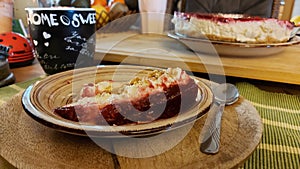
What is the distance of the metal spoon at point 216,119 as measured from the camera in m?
0.28

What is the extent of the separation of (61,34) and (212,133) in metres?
0.39

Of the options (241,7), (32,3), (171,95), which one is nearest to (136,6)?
(32,3)

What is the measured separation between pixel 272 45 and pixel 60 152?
24.0 inches

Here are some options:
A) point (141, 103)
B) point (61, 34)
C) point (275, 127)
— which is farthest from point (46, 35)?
point (275, 127)

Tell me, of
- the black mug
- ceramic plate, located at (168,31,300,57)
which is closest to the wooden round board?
the black mug

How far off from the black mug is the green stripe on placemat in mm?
360

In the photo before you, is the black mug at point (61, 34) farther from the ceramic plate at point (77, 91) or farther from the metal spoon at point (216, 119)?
the metal spoon at point (216, 119)

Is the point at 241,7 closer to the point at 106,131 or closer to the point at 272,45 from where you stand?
the point at 272,45

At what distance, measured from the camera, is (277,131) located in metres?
0.38

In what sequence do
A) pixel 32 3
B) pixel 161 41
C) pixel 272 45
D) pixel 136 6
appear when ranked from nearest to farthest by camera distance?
pixel 272 45, pixel 32 3, pixel 161 41, pixel 136 6

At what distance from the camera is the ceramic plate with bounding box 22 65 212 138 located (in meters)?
0.26

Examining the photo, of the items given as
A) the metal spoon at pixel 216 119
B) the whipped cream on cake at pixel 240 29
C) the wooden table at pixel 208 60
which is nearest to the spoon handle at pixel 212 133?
the metal spoon at pixel 216 119

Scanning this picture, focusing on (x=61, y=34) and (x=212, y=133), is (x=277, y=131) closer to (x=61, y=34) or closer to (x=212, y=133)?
(x=212, y=133)

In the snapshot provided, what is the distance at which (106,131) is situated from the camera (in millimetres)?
252
